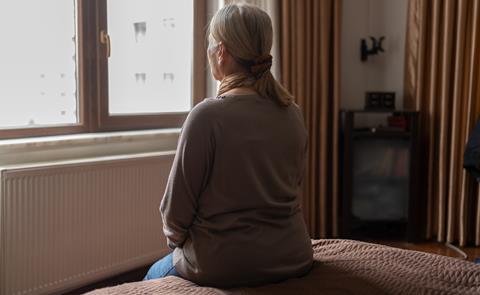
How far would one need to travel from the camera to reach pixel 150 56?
9.80ft

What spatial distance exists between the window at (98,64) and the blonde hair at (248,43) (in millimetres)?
1386

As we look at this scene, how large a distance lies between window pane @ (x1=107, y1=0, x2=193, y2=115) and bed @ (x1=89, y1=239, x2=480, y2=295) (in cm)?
165

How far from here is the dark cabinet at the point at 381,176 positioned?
11.3 ft

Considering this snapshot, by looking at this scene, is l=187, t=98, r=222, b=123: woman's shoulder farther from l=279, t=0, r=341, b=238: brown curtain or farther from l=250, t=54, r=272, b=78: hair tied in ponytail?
l=279, t=0, r=341, b=238: brown curtain

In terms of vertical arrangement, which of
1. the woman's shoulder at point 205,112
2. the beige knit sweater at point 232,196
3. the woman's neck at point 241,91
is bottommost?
the beige knit sweater at point 232,196

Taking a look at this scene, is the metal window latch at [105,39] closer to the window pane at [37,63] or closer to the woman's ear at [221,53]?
the window pane at [37,63]

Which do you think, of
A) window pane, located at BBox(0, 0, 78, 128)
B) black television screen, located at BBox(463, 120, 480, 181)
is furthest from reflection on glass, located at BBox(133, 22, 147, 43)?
black television screen, located at BBox(463, 120, 480, 181)

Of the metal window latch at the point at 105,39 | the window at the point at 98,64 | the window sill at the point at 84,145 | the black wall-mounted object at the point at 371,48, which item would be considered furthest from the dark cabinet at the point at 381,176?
the metal window latch at the point at 105,39

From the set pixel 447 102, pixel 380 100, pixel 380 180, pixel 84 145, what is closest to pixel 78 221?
pixel 84 145

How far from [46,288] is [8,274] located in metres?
0.18

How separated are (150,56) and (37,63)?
68cm

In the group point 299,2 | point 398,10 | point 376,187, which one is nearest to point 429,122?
point 376,187

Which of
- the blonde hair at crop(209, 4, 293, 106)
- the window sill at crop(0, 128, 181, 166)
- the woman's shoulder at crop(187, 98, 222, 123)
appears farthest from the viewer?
the window sill at crop(0, 128, 181, 166)

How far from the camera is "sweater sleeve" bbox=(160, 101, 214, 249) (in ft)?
4.11
